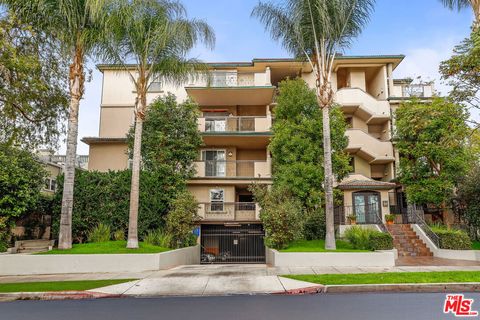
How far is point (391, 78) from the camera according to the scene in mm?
27359

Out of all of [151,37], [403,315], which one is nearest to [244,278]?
[403,315]

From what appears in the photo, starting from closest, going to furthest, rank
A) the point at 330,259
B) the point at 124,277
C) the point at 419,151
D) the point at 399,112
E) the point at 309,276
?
1. the point at 309,276
2. the point at 124,277
3. the point at 330,259
4. the point at 419,151
5. the point at 399,112

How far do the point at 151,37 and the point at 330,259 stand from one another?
1278cm

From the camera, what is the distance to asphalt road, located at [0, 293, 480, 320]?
709 cm

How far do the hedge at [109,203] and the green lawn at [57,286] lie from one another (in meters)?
7.55

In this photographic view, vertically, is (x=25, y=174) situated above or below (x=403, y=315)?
above

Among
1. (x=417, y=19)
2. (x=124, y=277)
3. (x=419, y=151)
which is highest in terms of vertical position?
(x=417, y=19)

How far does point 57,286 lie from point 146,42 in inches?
429

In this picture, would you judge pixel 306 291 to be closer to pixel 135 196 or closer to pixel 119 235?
pixel 135 196

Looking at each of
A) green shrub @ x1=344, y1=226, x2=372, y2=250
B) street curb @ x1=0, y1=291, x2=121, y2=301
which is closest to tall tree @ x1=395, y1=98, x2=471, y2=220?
green shrub @ x1=344, y1=226, x2=372, y2=250

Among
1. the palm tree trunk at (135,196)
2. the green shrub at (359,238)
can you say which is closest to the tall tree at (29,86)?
the palm tree trunk at (135,196)

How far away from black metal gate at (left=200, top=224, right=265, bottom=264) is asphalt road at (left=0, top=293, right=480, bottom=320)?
14280 millimetres

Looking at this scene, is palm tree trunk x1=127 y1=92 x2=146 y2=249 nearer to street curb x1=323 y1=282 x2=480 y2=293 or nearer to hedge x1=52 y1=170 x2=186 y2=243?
hedge x1=52 y1=170 x2=186 y2=243

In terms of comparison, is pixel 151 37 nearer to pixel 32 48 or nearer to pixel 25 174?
pixel 32 48
